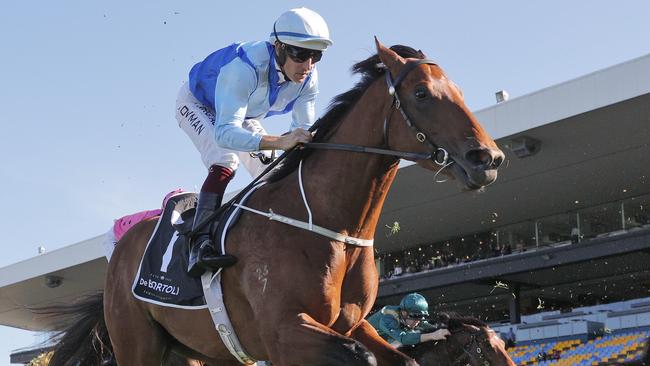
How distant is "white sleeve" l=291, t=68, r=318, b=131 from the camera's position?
5.73 meters

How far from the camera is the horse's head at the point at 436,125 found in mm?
4316

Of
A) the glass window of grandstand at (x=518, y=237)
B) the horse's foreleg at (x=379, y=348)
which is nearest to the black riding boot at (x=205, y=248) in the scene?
the horse's foreleg at (x=379, y=348)

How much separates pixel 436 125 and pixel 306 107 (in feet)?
4.67

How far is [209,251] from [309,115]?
122 centimetres

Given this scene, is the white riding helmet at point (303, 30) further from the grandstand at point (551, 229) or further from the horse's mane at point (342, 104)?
the grandstand at point (551, 229)

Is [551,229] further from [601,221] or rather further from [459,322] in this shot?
[459,322]

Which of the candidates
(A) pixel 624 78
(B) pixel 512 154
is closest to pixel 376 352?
(A) pixel 624 78

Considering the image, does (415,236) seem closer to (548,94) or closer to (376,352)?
(548,94)

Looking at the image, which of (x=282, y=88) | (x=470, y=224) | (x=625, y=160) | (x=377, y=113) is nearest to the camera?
(x=377, y=113)

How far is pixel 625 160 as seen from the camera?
59.1ft

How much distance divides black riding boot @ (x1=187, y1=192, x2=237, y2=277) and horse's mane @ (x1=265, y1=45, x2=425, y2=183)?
404mm

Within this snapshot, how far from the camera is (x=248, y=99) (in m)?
5.22

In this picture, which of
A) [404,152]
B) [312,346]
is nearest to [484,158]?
[404,152]


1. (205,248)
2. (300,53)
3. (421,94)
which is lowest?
(205,248)
